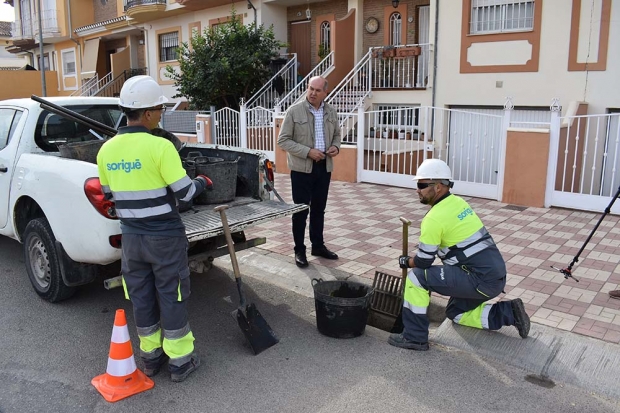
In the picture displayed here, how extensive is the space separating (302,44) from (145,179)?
15.2m

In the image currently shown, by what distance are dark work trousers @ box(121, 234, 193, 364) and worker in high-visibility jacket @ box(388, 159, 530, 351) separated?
1558 mm

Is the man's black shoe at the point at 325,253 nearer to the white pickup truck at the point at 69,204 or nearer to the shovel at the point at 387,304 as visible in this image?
the white pickup truck at the point at 69,204

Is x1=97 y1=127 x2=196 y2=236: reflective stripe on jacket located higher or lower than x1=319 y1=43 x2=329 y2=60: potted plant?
lower

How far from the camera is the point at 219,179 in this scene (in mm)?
4902

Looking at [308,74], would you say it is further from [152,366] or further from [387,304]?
[152,366]

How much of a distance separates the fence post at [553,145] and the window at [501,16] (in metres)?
4.05

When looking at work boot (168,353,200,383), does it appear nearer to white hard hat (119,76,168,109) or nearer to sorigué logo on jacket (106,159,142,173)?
sorigué logo on jacket (106,159,142,173)

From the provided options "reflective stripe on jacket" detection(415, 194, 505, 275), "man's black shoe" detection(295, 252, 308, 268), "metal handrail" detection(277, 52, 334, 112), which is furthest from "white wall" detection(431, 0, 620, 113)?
"reflective stripe on jacket" detection(415, 194, 505, 275)

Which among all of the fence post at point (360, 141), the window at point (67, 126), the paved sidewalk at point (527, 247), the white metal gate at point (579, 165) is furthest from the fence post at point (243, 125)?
the window at point (67, 126)

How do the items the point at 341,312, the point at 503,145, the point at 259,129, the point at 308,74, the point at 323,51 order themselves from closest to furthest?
the point at 341,312 → the point at 503,145 → the point at 259,129 → the point at 308,74 → the point at 323,51

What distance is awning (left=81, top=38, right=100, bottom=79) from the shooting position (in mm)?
26734

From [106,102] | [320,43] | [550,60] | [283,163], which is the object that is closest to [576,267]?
[106,102]

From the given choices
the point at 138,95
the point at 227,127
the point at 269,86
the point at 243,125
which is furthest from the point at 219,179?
the point at 269,86

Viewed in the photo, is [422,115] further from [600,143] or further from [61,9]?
[61,9]
